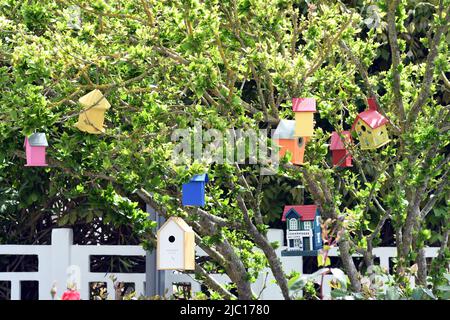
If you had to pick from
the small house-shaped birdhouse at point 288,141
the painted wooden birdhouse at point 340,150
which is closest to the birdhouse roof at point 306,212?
the painted wooden birdhouse at point 340,150

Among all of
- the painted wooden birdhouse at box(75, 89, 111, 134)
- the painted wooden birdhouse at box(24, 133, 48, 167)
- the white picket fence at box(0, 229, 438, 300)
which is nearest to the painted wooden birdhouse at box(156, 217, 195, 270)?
the painted wooden birdhouse at box(75, 89, 111, 134)

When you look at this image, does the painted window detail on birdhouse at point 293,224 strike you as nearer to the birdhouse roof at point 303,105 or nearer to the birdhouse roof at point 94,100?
the birdhouse roof at point 303,105

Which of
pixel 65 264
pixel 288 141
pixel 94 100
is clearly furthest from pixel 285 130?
pixel 65 264

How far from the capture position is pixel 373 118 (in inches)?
245

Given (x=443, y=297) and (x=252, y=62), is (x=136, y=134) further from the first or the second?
(x=443, y=297)

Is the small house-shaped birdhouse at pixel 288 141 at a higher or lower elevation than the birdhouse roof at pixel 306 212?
higher

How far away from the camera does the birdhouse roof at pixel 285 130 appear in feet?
19.8

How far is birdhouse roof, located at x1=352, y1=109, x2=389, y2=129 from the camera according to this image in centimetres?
618

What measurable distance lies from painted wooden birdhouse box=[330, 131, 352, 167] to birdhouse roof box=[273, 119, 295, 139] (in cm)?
56

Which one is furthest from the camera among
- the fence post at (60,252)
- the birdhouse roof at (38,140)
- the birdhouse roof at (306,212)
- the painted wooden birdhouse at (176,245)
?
the fence post at (60,252)

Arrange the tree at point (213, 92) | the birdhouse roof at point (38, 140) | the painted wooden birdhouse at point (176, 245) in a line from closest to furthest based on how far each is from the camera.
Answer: the tree at point (213, 92) < the birdhouse roof at point (38, 140) < the painted wooden birdhouse at point (176, 245)

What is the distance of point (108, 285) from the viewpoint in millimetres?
8898

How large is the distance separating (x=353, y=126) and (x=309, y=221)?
0.76 metres

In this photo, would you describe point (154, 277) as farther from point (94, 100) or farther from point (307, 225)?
point (94, 100)
